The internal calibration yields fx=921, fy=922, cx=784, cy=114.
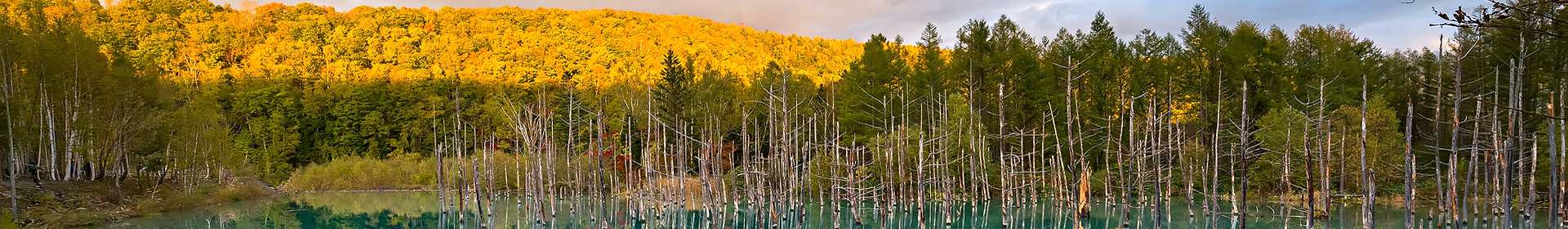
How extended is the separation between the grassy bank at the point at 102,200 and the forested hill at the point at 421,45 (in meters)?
35.1

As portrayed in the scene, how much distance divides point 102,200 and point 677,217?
55.5ft

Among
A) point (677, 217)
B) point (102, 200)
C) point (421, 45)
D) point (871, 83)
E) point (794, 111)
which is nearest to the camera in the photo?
point (677, 217)

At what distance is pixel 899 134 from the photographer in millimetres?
17031

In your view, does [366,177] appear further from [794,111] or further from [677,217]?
[677,217]

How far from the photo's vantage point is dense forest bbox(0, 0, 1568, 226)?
694 inches

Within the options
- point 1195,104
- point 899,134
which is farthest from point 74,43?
point 1195,104

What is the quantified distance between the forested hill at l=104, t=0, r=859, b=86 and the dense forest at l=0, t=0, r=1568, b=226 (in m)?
0.25

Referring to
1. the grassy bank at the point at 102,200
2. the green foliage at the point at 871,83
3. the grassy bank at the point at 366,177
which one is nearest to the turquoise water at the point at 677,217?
the grassy bank at the point at 102,200

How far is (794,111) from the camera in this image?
34.3m

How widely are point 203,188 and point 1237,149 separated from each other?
1491 inches

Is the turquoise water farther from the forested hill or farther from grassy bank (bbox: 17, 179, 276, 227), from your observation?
the forested hill

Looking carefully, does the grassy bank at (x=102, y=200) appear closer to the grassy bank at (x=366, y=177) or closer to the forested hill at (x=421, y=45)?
the grassy bank at (x=366, y=177)

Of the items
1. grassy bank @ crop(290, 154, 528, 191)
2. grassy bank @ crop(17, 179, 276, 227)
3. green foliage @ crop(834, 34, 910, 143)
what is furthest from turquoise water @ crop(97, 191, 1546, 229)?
grassy bank @ crop(290, 154, 528, 191)

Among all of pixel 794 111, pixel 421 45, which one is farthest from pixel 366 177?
pixel 421 45
